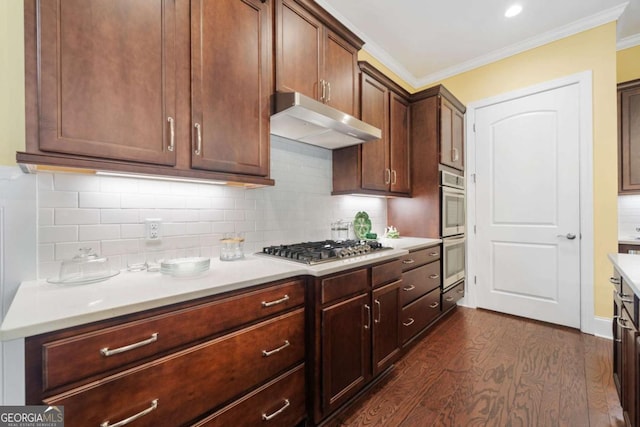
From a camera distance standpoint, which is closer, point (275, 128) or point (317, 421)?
point (317, 421)

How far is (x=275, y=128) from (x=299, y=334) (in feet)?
4.54

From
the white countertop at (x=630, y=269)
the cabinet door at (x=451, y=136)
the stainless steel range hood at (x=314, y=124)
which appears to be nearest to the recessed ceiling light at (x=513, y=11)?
the cabinet door at (x=451, y=136)

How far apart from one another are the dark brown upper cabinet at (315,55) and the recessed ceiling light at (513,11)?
1.54m

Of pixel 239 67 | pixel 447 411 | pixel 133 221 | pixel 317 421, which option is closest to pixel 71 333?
pixel 133 221

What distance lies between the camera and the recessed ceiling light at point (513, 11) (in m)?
2.52

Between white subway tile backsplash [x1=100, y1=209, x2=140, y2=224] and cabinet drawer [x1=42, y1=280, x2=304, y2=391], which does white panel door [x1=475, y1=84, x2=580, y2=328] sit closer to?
cabinet drawer [x1=42, y1=280, x2=304, y2=391]

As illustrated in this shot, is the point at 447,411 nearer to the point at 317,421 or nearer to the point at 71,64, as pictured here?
the point at 317,421

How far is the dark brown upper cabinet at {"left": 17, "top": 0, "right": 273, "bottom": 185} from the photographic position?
100 cm

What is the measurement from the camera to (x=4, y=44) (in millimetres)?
1132

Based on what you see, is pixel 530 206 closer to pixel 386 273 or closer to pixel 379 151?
pixel 379 151

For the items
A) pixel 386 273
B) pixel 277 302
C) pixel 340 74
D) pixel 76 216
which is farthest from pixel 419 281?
pixel 76 216

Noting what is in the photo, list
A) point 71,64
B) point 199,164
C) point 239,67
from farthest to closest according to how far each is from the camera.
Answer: point 239,67, point 199,164, point 71,64

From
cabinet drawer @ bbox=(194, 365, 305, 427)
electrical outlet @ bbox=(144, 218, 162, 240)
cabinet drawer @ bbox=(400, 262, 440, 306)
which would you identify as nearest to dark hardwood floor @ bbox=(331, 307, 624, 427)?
cabinet drawer @ bbox=(194, 365, 305, 427)

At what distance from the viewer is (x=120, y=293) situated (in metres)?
1.01
